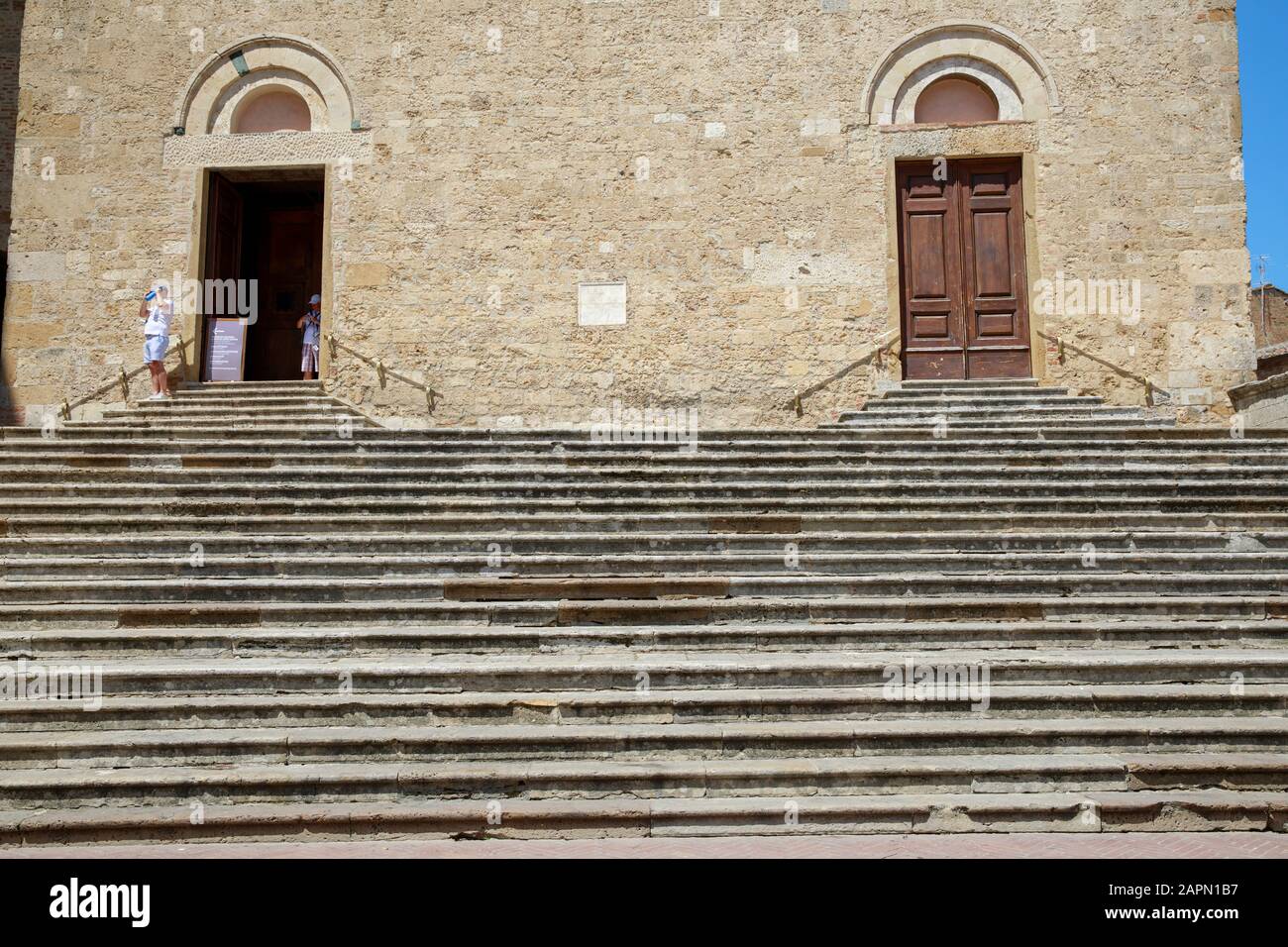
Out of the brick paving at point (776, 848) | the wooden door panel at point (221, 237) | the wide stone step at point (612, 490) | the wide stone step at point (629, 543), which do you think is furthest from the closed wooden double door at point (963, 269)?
the wooden door panel at point (221, 237)

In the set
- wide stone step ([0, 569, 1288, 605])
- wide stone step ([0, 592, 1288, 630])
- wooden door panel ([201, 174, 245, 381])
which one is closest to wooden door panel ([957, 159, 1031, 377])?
wide stone step ([0, 569, 1288, 605])

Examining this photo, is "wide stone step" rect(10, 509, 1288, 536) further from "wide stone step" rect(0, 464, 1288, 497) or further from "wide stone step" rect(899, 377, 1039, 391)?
"wide stone step" rect(899, 377, 1039, 391)

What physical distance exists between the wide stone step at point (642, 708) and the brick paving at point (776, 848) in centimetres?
92

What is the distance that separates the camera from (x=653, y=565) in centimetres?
720

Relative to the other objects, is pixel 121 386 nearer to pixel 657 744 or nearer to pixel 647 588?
pixel 647 588

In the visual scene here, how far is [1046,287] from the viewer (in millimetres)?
11539

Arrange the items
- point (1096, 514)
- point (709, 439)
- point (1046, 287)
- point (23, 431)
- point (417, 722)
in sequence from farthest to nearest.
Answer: point (1046, 287)
point (23, 431)
point (709, 439)
point (1096, 514)
point (417, 722)

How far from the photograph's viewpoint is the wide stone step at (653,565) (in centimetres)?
707

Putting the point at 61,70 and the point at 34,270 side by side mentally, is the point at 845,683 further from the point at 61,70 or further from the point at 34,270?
the point at 61,70

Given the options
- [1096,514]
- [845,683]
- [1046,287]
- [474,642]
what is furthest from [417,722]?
[1046,287]

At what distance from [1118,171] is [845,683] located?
8409mm

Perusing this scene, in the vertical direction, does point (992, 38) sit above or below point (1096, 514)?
above

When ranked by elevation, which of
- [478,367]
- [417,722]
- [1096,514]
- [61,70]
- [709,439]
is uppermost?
[61,70]

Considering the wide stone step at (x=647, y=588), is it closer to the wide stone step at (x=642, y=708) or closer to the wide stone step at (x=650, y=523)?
the wide stone step at (x=650, y=523)
